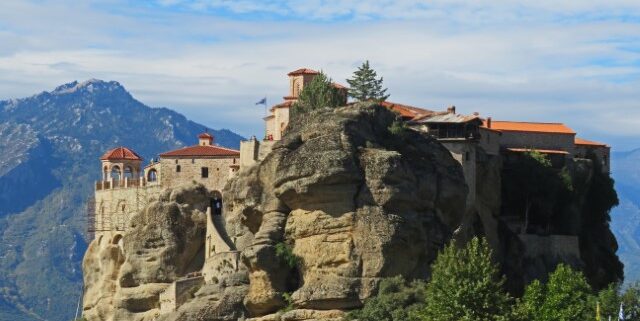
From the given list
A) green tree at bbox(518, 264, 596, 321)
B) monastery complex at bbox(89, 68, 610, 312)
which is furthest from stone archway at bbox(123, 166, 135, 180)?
green tree at bbox(518, 264, 596, 321)

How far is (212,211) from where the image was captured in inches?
3939

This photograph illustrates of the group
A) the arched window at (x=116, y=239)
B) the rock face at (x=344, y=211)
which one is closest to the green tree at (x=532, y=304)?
the rock face at (x=344, y=211)

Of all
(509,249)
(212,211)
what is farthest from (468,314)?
(212,211)

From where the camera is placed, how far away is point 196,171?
4077 inches

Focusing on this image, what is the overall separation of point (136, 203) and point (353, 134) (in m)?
24.7

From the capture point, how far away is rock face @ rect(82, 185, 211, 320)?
100000 mm

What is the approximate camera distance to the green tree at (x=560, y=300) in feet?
265

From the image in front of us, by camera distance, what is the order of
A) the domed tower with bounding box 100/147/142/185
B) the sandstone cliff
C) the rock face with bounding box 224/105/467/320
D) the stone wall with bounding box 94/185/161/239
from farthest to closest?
1. the domed tower with bounding box 100/147/142/185
2. the stone wall with bounding box 94/185/161/239
3. the sandstone cliff
4. the rock face with bounding box 224/105/467/320

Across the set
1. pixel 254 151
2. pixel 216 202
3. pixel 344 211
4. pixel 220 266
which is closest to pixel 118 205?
pixel 216 202

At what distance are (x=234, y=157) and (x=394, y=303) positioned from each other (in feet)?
77.6

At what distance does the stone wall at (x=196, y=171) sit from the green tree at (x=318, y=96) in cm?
677

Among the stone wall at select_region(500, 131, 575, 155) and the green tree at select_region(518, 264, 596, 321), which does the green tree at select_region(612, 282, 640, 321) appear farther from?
the stone wall at select_region(500, 131, 575, 155)

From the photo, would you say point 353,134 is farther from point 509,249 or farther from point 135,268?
point 135,268

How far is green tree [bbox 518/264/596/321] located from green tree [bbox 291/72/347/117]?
60.4ft
